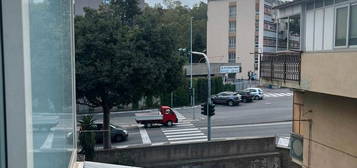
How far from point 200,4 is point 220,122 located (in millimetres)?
48727

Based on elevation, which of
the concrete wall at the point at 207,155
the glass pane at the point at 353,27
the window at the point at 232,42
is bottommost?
the concrete wall at the point at 207,155

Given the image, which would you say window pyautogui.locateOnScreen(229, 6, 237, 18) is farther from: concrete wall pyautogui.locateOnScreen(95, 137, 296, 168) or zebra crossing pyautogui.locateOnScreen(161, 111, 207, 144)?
concrete wall pyautogui.locateOnScreen(95, 137, 296, 168)

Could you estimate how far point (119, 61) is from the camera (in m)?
17.2

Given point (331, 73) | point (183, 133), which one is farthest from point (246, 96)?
point (331, 73)

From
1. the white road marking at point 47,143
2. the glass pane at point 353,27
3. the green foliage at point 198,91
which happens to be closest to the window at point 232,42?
the green foliage at point 198,91

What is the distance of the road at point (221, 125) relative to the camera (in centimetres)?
2278

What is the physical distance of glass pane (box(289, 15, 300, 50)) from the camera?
1088 centimetres

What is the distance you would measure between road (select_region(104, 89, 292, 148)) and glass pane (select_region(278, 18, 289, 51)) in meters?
10.6

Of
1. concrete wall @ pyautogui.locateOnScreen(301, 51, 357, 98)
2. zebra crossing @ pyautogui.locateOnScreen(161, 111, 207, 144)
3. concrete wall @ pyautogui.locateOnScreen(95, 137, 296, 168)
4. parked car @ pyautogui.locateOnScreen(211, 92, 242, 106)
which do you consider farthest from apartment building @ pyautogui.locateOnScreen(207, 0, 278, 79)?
concrete wall @ pyautogui.locateOnScreen(301, 51, 357, 98)

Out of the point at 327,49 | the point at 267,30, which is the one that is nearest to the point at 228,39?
the point at 267,30

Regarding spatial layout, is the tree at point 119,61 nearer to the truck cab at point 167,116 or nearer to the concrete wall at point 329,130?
the truck cab at point 167,116

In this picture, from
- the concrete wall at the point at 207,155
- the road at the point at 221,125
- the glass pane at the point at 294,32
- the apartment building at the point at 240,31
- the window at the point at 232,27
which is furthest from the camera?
the window at the point at 232,27

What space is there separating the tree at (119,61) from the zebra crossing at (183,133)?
4.88 meters

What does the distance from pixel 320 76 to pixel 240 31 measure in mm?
47923
